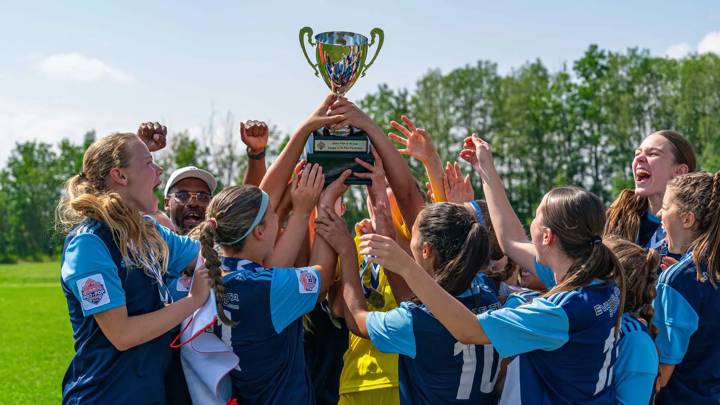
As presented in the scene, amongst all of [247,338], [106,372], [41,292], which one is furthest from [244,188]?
[41,292]

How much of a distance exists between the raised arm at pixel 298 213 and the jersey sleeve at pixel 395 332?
2.64 feet

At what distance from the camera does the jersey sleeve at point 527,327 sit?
3.10m

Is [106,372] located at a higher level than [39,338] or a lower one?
higher

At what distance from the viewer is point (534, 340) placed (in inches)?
123

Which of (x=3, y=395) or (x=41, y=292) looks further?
(x=41, y=292)

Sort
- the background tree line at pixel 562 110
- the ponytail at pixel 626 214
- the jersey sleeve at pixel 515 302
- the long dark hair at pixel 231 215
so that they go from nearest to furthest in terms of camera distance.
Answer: the jersey sleeve at pixel 515 302 < the long dark hair at pixel 231 215 < the ponytail at pixel 626 214 < the background tree line at pixel 562 110

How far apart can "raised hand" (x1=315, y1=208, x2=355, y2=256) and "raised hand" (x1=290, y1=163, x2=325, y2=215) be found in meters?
0.09

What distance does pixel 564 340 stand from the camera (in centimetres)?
311

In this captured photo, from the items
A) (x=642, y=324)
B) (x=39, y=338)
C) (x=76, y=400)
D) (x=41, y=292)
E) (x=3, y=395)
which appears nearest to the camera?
(x=76, y=400)

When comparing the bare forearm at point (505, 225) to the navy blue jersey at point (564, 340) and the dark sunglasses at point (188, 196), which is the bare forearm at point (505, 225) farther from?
the dark sunglasses at point (188, 196)

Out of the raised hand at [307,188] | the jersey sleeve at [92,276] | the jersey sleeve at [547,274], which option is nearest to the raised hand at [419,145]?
the raised hand at [307,188]

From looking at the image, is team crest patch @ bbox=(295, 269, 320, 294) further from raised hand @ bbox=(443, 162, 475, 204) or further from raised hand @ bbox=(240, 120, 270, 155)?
raised hand @ bbox=(240, 120, 270, 155)

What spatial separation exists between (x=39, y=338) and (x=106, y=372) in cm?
1549

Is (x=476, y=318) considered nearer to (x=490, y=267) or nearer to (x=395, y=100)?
(x=490, y=267)
